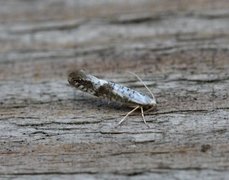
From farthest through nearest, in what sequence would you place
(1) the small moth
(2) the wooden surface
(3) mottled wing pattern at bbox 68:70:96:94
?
(3) mottled wing pattern at bbox 68:70:96:94 → (1) the small moth → (2) the wooden surface

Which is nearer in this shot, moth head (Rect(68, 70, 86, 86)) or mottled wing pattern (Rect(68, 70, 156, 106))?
mottled wing pattern (Rect(68, 70, 156, 106))

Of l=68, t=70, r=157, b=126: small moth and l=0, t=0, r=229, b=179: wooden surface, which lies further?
l=68, t=70, r=157, b=126: small moth

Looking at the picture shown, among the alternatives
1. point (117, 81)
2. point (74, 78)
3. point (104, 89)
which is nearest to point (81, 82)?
point (74, 78)

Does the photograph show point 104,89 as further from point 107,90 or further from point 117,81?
point 117,81

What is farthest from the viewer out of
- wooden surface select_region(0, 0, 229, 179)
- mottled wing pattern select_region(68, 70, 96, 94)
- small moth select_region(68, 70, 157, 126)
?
mottled wing pattern select_region(68, 70, 96, 94)

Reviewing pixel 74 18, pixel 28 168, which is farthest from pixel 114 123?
pixel 74 18

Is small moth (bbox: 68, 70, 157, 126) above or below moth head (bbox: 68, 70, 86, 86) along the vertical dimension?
below
